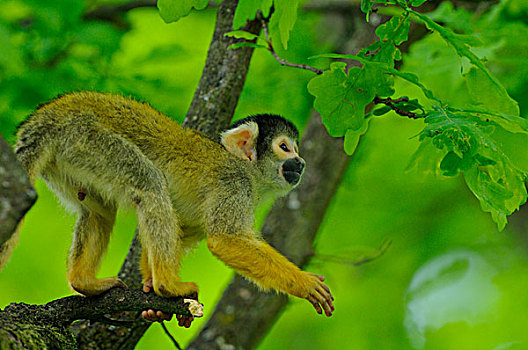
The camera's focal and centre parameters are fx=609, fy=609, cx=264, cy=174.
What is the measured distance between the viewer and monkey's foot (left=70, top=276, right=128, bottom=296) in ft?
12.8

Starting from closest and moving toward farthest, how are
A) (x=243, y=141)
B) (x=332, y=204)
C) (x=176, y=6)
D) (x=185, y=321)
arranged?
1. (x=176, y=6)
2. (x=185, y=321)
3. (x=243, y=141)
4. (x=332, y=204)

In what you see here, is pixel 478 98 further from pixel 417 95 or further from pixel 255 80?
pixel 255 80

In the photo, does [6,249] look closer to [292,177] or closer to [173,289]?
[173,289]

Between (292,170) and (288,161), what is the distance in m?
0.08

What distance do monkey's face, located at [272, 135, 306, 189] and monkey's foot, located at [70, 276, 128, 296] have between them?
1482 mm

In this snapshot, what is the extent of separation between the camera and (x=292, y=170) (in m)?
4.67

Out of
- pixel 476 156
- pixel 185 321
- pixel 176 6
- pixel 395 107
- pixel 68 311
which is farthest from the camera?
pixel 185 321

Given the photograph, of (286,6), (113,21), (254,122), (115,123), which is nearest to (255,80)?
(113,21)

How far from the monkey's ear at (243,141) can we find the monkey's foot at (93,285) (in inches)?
54.9

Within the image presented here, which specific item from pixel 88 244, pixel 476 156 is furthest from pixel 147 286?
pixel 476 156

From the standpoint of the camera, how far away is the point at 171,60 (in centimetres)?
639

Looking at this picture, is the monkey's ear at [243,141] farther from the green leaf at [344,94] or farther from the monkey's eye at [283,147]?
the green leaf at [344,94]

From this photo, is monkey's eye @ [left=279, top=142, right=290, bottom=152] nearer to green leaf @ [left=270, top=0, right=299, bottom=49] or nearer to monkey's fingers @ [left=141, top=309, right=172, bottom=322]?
green leaf @ [left=270, top=0, right=299, bottom=49]

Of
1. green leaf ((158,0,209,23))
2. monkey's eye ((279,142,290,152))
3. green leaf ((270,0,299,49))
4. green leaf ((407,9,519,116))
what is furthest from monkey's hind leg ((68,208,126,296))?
green leaf ((407,9,519,116))
